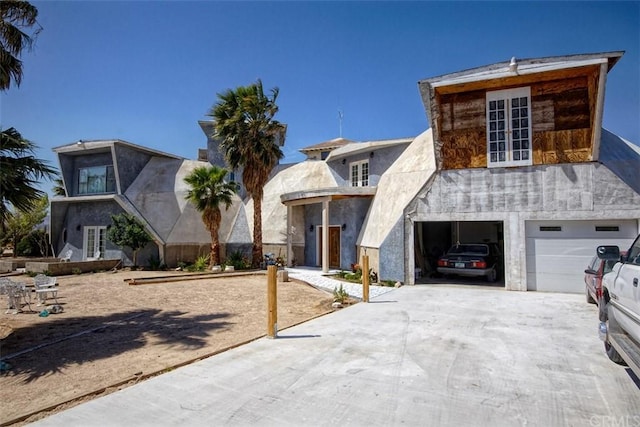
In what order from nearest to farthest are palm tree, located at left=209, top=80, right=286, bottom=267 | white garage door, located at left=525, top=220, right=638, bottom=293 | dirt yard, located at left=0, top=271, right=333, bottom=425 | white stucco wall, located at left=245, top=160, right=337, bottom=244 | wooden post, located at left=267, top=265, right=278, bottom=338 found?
dirt yard, located at left=0, top=271, right=333, bottom=425 → wooden post, located at left=267, top=265, right=278, bottom=338 → white garage door, located at left=525, top=220, right=638, bottom=293 → palm tree, located at left=209, top=80, right=286, bottom=267 → white stucco wall, located at left=245, top=160, right=337, bottom=244

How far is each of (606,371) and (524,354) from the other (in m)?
1.07

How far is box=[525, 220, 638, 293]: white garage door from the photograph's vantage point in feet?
37.9

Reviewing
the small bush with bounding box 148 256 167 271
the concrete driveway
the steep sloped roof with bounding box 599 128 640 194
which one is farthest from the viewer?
the small bush with bounding box 148 256 167 271

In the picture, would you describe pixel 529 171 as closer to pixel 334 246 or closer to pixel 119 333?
pixel 334 246

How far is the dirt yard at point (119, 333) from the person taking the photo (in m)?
5.17

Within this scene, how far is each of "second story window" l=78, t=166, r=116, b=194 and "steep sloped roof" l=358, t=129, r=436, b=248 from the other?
16387mm

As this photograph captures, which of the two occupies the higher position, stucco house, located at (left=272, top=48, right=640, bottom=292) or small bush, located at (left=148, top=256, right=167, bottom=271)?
stucco house, located at (left=272, top=48, right=640, bottom=292)

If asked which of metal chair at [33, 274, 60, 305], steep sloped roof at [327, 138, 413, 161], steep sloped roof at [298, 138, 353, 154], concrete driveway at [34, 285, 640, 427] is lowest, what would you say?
concrete driveway at [34, 285, 640, 427]

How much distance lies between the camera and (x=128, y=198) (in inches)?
874

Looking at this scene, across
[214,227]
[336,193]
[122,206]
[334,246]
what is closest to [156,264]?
[122,206]

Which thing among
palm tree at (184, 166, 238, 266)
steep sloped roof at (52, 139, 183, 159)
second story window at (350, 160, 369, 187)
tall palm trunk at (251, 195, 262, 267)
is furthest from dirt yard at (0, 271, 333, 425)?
steep sloped roof at (52, 139, 183, 159)

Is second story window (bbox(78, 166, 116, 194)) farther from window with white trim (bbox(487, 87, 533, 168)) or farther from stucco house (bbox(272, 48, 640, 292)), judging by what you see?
window with white trim (bbox(487, 87, 533, 168))

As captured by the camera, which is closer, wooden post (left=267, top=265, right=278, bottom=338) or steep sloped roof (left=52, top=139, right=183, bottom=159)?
wooden post (left=267, top=265, right=278, bottom=338)

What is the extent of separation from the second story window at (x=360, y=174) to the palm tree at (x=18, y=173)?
15169mm
